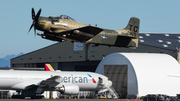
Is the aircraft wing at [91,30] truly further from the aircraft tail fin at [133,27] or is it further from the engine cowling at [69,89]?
the engine cowling at [69,89]

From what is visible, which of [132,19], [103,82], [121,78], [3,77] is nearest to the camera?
[132,19]

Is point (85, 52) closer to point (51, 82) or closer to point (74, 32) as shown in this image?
point (51, 82)

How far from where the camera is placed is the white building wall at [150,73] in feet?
199

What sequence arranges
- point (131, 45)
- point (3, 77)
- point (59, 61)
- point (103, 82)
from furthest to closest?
point (59, 61) < point (103, 82) < point (3, 77) < point (131, 45)

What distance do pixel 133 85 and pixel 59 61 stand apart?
3334cm

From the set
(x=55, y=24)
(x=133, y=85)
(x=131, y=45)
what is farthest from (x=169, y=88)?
A: (x=55, y=24)

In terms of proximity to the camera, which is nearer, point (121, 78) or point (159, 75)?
point (159, 75)

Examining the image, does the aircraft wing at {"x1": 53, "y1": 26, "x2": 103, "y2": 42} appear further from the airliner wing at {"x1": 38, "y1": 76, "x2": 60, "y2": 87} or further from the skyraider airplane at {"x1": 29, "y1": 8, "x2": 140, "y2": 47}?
the airliner wing at {"x1": 38, "y1": 76, "x2": 60, "y2": 87}

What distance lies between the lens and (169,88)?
62.0m

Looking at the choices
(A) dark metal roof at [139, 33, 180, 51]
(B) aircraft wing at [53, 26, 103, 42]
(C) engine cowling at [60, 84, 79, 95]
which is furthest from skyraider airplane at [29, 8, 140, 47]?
(A) dark metal roof at [139, 33, 180, 51]

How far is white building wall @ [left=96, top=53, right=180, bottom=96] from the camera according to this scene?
60.6 meters

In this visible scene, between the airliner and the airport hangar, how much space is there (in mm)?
13868

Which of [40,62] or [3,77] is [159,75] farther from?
[40,62]

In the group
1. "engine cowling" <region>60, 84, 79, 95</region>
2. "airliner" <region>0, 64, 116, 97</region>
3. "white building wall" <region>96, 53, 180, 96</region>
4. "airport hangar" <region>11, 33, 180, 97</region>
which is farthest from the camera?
"airport hangar" <region>11, 33, 180, 97</region>
